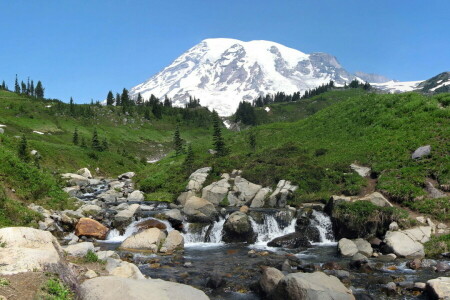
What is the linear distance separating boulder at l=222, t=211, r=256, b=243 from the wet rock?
2.51 meters

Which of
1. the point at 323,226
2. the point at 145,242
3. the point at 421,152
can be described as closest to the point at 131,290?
the point at 145,242

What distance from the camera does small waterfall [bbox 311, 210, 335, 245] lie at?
2778cm

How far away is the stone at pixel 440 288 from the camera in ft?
46.9

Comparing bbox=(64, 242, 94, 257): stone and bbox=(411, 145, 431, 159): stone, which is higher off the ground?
bbox=(411, 145, 431, 159): stone

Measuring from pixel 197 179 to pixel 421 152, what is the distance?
85.7 ft

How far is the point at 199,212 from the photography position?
31.3m

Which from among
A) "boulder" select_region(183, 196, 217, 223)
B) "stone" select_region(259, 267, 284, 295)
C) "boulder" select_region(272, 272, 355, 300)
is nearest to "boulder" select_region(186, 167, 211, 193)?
"boulder" select_region(183, 196, 217, 223)

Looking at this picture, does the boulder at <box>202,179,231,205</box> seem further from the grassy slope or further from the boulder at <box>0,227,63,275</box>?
the boulder at <box>0,227,63,275</box>

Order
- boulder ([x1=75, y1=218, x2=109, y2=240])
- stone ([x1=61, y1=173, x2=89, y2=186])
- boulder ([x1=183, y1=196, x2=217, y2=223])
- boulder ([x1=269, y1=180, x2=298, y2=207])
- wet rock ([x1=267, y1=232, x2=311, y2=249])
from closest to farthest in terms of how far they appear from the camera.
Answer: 1. wet rock ([x1=267, y1=232, x2=311, y2=249])
2. boulder ([x1=75, y1=218, x2=109, y2=240])
3. boulder ([x1=183, y1=196, x2=217, y2=223])
4. boulder ([x1=269, y1=180, x2=298, y2=207])
5. stone ([x1=61, y1=173, x2=89, y2=186])

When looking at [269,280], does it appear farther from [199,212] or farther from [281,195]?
[281,195]

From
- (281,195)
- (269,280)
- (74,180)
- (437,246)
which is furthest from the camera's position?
(74,180)

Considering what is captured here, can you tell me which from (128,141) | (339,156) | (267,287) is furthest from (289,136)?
(128,141)

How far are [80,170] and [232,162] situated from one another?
→ 3347 centimetres

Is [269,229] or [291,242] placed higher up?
[269,229]
